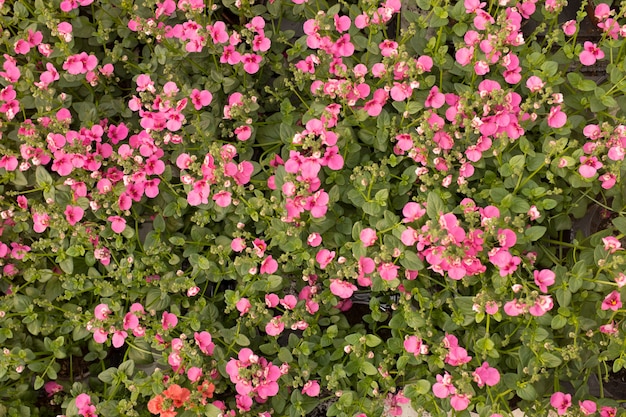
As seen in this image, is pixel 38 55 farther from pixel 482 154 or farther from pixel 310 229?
pixel 482 154

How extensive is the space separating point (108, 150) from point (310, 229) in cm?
75

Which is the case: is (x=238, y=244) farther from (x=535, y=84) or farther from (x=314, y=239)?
(x=535, y=84)

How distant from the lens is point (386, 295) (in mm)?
1939

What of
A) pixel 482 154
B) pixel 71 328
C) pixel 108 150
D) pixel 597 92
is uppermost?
pixel 597 92

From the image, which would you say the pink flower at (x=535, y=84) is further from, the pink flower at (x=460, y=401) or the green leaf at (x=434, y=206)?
the pink flower at (x=460, y=401)

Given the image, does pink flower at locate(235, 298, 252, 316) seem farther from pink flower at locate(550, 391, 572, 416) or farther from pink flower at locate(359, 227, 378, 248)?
pink flower at locate(550, 391, 572, 416)

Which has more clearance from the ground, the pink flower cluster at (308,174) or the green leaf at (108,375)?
the pink flower cluster at (308,174)

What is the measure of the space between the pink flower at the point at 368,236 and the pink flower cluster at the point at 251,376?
0.48 metres

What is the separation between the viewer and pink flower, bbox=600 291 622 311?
1.51 meters

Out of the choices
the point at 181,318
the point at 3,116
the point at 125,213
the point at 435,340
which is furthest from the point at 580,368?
the point at 3,116

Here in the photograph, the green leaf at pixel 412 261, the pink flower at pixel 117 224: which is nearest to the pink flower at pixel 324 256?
the green leaf at pixel 412 261

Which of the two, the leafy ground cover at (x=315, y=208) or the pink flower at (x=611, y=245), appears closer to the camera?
the pink flower at (x=611, y=245)

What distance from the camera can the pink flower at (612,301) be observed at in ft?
4.95

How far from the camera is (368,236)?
5.07 feet
